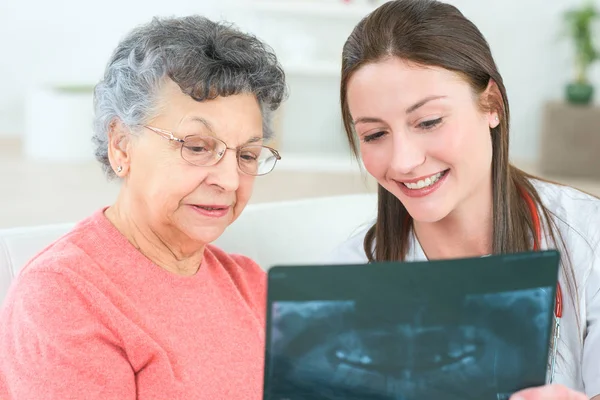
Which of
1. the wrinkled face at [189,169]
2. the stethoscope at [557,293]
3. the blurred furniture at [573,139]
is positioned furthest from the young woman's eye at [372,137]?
the blurred furniture at [573,139]

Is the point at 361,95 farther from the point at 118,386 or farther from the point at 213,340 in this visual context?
the point at 118,386

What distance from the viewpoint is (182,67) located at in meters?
1.50

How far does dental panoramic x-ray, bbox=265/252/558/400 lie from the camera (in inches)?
39.0

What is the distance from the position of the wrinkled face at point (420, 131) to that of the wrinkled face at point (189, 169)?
0.22 m

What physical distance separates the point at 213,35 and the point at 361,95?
0.97ft

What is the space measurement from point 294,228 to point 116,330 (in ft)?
3.00

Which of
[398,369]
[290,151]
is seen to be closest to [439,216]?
[398,369]

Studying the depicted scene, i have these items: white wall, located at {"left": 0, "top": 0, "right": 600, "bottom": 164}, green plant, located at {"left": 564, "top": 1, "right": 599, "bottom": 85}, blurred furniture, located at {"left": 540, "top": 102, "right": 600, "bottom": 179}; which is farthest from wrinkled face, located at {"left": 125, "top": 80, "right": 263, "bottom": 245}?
green plant, located at {"left": 564, "top": 1, "right": 599, "bottom": 85}

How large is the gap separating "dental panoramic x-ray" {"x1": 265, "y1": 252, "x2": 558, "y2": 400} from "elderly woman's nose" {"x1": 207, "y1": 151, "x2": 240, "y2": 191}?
0.56 m

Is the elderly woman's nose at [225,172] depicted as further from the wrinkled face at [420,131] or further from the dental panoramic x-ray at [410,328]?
the dental panoramic x-ray at [410,328]

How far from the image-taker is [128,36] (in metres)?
1.60

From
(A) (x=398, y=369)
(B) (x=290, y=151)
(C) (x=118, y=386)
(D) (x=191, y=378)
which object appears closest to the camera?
(A) (x=398, y=369)

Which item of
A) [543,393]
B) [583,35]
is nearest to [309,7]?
[583,35]

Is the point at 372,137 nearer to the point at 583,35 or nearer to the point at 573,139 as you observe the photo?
the point at 573,139
